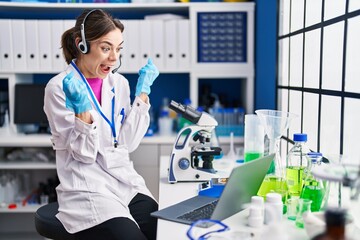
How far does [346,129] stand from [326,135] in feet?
0.69

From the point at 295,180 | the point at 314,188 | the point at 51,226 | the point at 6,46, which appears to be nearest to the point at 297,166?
the point at 295,180

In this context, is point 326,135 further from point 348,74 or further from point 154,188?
point 154,188

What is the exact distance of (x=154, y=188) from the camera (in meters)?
2.93

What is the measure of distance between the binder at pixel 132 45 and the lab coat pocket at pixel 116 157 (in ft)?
3.96

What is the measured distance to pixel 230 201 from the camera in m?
1.33

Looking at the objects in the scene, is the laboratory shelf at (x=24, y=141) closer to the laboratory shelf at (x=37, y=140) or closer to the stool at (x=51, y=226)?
the laboratory shelf at (x=37, y=140)

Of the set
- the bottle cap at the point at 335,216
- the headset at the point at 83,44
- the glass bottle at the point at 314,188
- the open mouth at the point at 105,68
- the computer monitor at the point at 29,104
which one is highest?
the headset at the point at 83,44

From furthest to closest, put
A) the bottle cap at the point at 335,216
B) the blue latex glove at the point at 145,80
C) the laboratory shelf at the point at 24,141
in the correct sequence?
the laboratory shelf at the point at 24,141
the blue latex glove at the point at 145,80
the bottle cap at the point at 335,216

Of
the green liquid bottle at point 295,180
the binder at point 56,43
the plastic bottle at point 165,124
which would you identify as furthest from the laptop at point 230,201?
the binder at point 56,43

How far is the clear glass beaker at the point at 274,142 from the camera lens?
1565 millimetres

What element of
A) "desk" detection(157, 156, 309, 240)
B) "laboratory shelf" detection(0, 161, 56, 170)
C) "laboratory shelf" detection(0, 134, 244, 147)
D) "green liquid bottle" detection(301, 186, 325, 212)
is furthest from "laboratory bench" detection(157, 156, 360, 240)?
"laboratory shelf" detection(0, 161, 56, 170)

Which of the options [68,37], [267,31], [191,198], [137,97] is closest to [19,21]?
[68,37]

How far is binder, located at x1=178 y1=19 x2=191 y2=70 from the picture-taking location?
3.02m

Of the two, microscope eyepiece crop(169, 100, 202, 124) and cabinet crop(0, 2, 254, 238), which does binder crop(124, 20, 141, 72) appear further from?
microscope eyepiece crop(169, 100, 202, 124)
